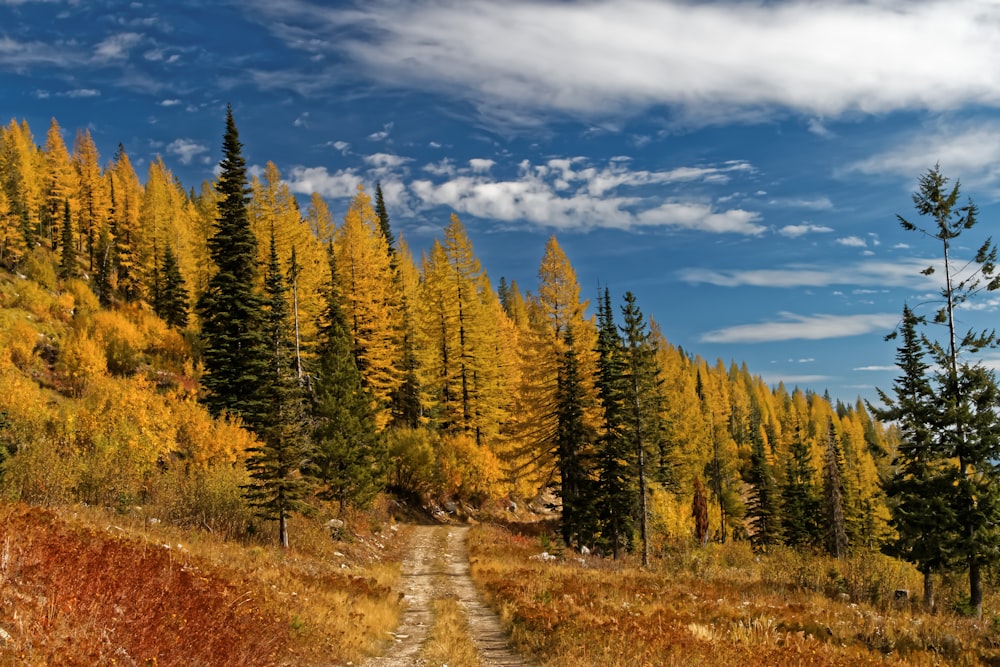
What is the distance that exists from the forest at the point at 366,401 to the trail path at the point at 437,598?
4261mm

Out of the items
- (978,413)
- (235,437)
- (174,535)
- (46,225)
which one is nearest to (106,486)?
(174,535)

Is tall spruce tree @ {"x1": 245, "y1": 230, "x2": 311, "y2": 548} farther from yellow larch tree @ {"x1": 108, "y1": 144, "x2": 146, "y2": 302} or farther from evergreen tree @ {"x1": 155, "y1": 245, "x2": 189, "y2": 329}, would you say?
yellow larch tree @ {"x1": 108, "y1": 144, "x2": 146, "y2": 302}

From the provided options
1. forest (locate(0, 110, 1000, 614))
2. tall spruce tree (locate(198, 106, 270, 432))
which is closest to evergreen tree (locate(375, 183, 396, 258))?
forest (locate(0, 110, 1000, 614))

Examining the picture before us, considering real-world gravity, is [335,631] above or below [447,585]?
above

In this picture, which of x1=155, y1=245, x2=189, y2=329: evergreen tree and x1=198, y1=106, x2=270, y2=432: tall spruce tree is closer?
x1=198, y1=106, x2=270, y2=432: tall spruce tree

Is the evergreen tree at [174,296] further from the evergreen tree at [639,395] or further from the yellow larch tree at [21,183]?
the evergreen tree at [639,395]

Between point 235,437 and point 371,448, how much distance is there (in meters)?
7.27

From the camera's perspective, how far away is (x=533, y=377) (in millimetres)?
36625

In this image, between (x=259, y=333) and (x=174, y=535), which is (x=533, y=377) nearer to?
(x=259, y=333)

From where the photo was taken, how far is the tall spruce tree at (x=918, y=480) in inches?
848

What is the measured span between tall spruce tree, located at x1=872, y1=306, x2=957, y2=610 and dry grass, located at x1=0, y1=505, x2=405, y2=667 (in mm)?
18948

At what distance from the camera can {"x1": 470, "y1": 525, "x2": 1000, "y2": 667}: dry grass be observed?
10.6 metres

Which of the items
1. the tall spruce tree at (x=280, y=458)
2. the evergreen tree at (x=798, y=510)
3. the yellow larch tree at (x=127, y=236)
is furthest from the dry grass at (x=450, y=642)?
the yellow larch tree at (x=127, y=236)

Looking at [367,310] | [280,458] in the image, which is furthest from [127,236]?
[280,458]
